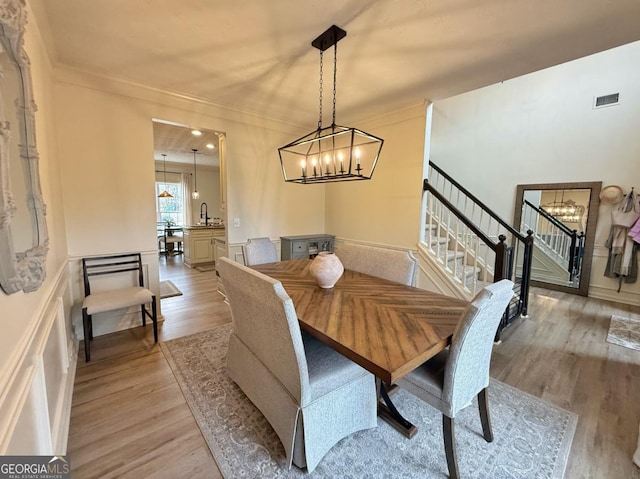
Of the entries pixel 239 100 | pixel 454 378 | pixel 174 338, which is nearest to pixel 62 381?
pixel 174 338

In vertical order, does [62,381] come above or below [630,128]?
below

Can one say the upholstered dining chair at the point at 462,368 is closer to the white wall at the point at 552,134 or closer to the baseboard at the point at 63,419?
the baseboard at the point at 63,419

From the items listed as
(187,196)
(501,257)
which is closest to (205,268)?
(187,196)

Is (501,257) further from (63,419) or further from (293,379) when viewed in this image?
(63,419)

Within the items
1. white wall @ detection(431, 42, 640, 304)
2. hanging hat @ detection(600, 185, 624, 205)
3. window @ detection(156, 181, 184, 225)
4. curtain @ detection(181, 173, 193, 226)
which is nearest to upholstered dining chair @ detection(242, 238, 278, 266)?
white wall @ detection(431, 42, 640, 304)

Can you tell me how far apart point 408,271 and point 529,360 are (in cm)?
147

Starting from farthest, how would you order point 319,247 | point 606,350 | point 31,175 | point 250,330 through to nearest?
point 319,247, point 606,350, point 250,330, point 31,175

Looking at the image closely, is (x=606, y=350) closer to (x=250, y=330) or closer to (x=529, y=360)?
(x=529, y=360)

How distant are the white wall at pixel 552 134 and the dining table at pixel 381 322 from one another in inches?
160

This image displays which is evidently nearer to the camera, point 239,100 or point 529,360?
point 529,360

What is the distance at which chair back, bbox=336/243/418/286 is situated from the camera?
2.36 m

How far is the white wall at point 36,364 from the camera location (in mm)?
855

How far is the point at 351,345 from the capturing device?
1.26 meters

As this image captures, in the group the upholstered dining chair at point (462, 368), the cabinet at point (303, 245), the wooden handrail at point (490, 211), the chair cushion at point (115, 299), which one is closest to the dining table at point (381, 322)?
the upholstered dining chair at point (462, 368)
